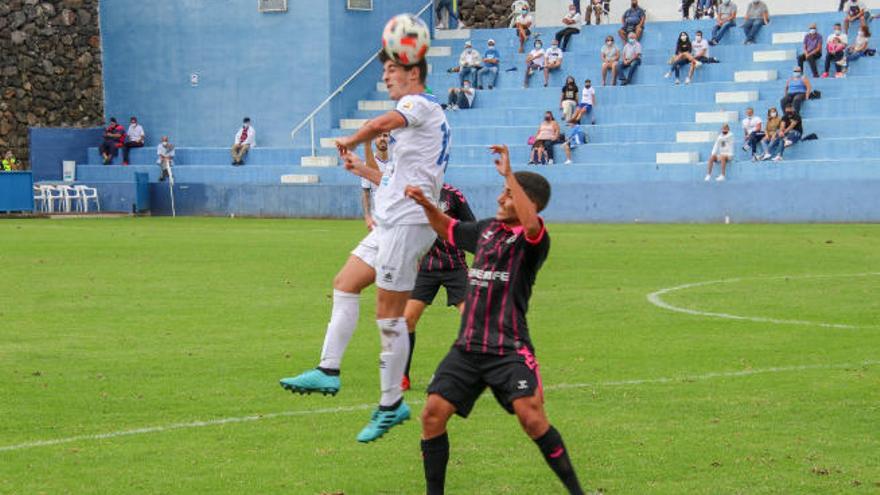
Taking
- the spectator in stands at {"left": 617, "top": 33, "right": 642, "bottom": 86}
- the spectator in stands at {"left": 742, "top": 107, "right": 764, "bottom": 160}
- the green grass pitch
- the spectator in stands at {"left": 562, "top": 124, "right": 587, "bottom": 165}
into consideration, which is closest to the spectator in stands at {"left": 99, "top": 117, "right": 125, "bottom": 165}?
the spectator in stands at {"left": 562, "top": 124, "right": 587, "bottom": 165}

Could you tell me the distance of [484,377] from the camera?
756cm

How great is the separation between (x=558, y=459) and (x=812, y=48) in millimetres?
37057

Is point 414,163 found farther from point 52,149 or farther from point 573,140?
point 52,149

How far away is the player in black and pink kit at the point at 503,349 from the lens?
745cm

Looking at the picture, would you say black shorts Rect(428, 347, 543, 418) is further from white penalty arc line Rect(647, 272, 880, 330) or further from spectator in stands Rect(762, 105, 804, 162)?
spectator in stands Rect(762, 105, 804, 162)

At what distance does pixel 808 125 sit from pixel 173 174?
20.4m

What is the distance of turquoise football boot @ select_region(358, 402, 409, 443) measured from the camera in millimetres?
8730

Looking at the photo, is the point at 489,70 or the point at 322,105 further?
the point at 322,105

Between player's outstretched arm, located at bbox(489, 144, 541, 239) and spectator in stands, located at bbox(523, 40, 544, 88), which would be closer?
player's outstretched arm, located at bbox(489, 144, 541, 239)

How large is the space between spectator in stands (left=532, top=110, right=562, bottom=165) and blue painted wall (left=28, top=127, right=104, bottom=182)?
1754 cm

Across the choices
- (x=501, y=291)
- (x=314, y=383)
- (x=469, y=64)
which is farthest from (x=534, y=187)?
(x=469, y=64)

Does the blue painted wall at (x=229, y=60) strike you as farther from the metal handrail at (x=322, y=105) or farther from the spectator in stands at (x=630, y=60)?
the spectator in stands at (x=630, y=60)

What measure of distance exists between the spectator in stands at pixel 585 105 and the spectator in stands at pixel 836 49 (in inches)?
262

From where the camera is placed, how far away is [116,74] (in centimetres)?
5459
